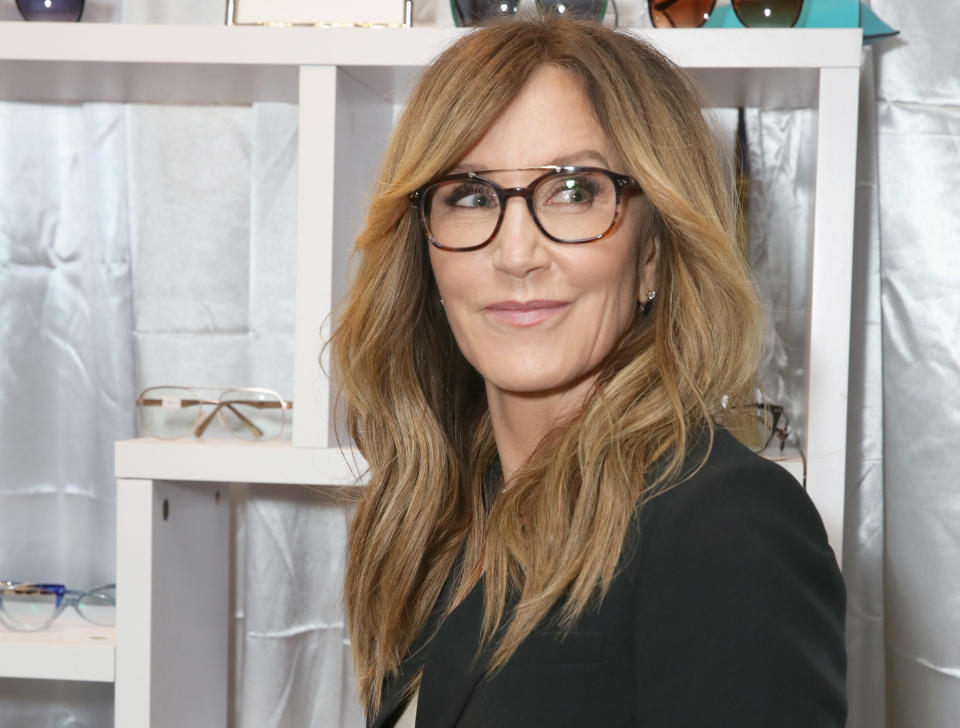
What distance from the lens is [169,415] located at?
1354 mm

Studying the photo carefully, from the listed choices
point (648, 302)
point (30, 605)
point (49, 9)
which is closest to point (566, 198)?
point (648, 302)

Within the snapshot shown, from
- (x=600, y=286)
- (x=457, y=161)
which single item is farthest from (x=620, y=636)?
(x=457, y=161)

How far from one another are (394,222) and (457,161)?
4.8 inches

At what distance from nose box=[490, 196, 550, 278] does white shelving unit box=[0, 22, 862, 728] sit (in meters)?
0.34

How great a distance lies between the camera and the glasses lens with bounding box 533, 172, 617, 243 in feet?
2.95

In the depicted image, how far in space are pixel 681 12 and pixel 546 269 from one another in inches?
19.9

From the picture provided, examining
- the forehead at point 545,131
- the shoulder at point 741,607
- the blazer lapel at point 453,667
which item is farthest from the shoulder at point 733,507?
the forehead at point 545,131

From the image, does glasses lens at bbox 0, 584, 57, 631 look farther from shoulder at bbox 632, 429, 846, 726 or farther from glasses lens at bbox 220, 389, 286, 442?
shoulder at bbox 632, 429, 846, 726

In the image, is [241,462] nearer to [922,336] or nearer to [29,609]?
[29,609]

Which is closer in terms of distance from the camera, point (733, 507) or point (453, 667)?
point (733, 507)

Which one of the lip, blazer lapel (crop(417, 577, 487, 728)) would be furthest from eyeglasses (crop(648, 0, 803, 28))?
blazer lapel (crop(417, 577, 487, 728))

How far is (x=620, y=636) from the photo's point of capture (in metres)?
0.77

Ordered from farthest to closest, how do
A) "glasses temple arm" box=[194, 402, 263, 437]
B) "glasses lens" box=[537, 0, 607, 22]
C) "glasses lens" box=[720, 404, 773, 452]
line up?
"glasses temple arm" box=[194, 402, 263, 437] < "glasses lens" box=[537, 0, 607, 22] < "glasses lens" box=[720, 404, 773, 452]

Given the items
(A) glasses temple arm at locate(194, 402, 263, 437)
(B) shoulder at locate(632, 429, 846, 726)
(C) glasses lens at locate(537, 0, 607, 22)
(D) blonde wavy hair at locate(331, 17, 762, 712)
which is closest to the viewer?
(B) shoulder at locate(632, 429, 846, 726)
